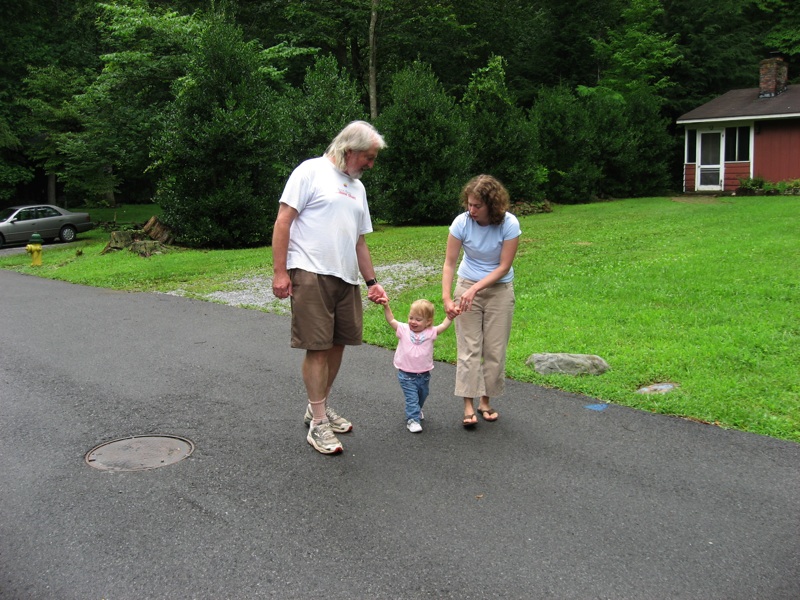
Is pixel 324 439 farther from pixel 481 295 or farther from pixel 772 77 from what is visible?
pixel 772 77

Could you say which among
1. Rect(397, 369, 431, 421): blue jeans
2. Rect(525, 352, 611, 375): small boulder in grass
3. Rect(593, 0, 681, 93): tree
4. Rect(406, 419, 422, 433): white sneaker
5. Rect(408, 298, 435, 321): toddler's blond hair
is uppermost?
Rect(593, 0, 681, 93): tree

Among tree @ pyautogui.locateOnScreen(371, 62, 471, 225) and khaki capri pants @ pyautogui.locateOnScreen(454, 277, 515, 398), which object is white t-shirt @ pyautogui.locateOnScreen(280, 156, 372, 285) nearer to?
khaki capri pants @ pyautogui.locateOnScreen(454, 277, 515, 398)

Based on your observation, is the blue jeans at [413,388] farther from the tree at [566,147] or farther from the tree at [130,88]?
the tree at [566,147]

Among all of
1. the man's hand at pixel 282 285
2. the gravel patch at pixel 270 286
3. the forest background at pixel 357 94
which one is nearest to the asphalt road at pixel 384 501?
the man's hand at pixel 282 285

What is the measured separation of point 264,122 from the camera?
19.1 meters

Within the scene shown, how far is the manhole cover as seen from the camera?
14.2 ft

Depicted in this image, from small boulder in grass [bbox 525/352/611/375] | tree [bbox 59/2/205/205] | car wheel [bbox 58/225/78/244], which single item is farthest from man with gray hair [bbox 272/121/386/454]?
car wheel [bbox 58/225/78/244]

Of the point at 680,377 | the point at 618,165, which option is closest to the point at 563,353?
the point at 680,377

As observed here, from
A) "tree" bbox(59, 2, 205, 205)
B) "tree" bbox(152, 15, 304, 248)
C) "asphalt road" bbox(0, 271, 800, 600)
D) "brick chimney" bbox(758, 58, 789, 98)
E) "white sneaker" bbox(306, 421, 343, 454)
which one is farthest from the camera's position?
"brick chimney" bbox(758, 58, 789, 98)

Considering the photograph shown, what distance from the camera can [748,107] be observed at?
30.0 m

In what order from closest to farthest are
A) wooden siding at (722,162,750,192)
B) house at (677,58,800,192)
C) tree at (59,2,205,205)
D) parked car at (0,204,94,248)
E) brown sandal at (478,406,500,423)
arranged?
brown sandal at (478,406,500,423)
tree at (59,2,205,205)
parked car at (0,204,94,248)
house at (677,58,800,192)
wooden siding at (722,162,750,192)

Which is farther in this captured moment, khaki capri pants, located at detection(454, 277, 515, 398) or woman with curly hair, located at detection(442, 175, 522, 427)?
khaki capri pants, located at detection(454, 277, 515, 398)

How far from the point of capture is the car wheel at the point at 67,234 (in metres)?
26.8

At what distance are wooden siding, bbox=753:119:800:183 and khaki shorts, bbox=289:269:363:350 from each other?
94.7ft
